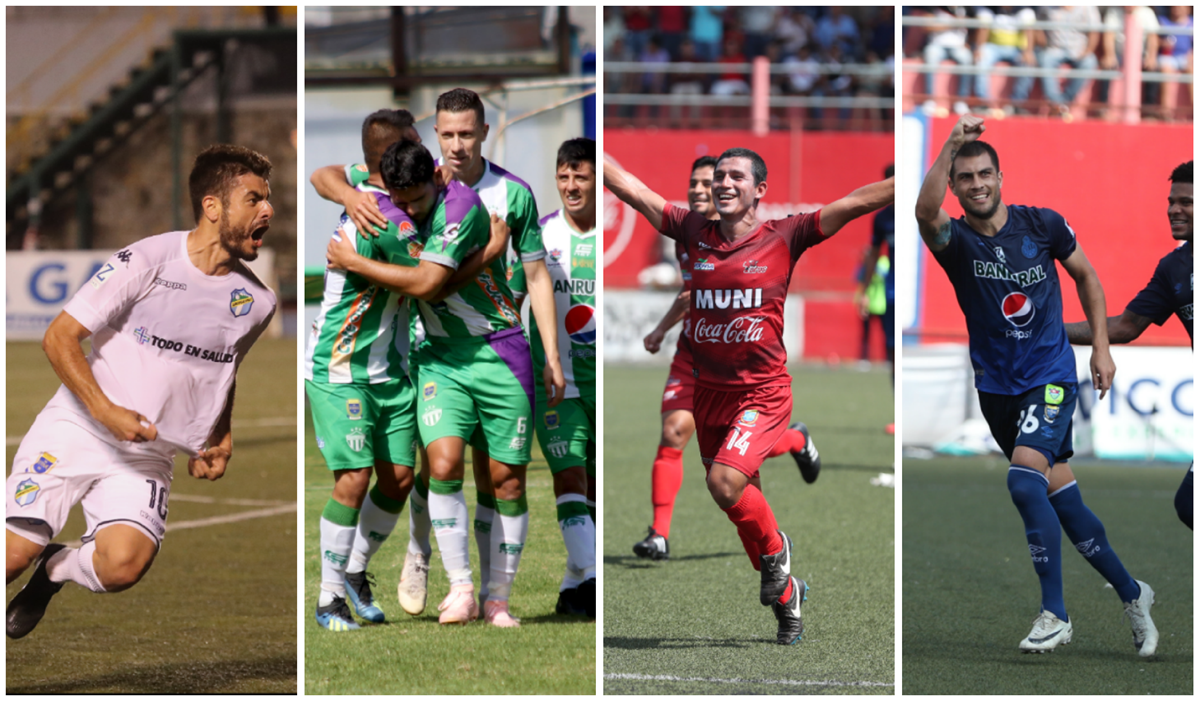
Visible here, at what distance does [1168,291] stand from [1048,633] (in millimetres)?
1143

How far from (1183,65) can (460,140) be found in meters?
11.4

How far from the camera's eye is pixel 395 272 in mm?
3682

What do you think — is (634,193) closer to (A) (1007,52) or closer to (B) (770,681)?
(B) (770,681)

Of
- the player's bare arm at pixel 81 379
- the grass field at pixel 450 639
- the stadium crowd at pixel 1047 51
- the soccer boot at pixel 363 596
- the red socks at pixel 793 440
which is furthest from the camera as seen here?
the stadium crowd at pixel 1047 51

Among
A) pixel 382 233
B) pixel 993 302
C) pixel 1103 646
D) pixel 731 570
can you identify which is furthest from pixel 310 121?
pixel 1103 646

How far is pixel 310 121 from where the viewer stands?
3762mm

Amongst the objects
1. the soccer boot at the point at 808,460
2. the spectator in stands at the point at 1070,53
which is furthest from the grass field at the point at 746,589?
the spectator in stands at the point at 1070,53

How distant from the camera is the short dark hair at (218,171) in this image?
131 inches

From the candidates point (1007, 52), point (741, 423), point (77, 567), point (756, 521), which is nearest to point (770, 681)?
point (756, 521)

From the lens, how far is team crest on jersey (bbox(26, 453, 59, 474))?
329cm

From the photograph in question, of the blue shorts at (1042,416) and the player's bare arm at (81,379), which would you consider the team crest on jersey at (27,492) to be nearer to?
the player's bare arm at (81,379)

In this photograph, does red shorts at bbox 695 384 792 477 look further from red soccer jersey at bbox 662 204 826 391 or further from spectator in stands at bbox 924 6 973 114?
spectator in stands at bbox 924 6 973 114

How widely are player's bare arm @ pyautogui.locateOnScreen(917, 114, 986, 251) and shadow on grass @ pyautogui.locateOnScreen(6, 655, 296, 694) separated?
→ 2288 mm

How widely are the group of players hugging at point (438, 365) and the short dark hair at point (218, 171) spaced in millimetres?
382
